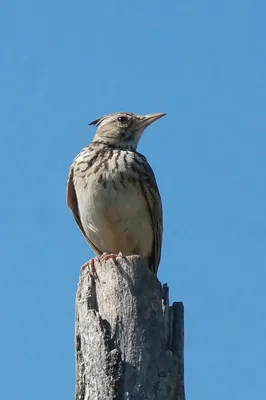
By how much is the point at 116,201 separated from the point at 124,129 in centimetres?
149

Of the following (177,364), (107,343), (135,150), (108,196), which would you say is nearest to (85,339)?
(107,343)

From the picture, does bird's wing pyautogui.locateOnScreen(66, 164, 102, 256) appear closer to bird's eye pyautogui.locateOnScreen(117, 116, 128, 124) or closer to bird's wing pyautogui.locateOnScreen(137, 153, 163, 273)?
bird's wing pyautogui.locateOnScreen(137, 153, 163, 273)

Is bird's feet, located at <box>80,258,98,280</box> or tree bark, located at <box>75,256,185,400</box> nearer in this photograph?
tree bark, located at <box>75,256,185,400</box>

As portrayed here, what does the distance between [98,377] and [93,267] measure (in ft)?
3.88

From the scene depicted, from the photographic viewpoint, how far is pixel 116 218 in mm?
9344

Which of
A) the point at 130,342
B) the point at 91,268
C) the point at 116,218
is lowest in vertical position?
the point at 130,342

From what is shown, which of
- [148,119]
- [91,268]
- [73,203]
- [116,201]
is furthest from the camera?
[148,119]

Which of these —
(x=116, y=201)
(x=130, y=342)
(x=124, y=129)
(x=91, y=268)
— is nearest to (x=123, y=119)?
(x=124, y=129)

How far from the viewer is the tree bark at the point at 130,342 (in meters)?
5.71

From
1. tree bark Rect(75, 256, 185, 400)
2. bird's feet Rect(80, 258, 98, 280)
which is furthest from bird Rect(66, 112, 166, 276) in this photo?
tree bark Rect(75, 256, 185, 400)

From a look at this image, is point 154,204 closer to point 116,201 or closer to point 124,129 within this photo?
point 116,201

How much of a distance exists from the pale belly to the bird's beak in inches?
51.8

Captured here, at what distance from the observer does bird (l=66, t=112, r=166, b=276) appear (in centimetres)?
925

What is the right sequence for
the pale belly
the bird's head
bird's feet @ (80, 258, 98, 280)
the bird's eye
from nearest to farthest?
1. bird's feet @ (80, 258, 98, 280)
2. the pale belly
3. the bird's head
4. the bird's eye
